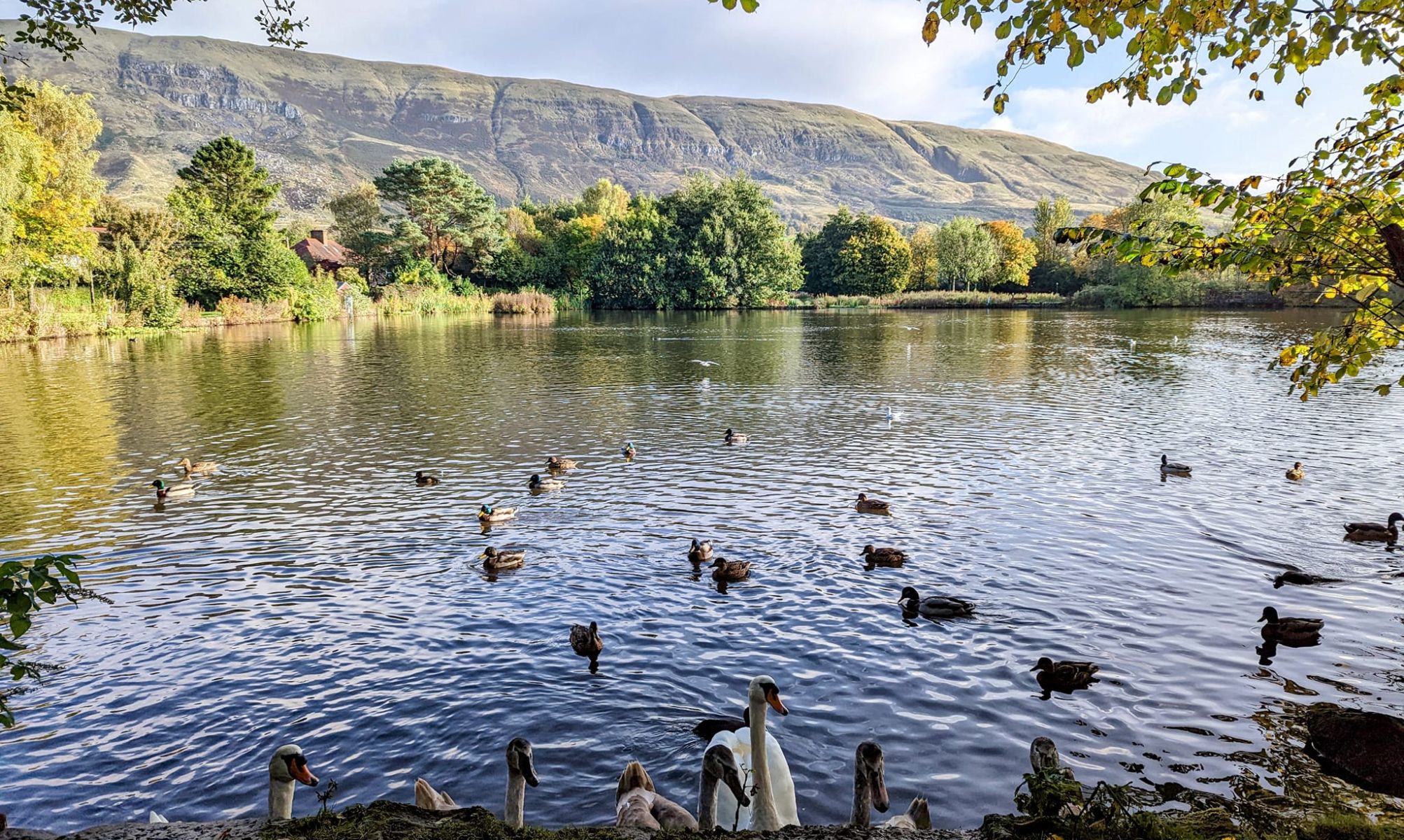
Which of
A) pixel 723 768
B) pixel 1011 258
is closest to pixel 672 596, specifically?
pixel 723 768

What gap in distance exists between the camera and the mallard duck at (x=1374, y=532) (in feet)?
46.0

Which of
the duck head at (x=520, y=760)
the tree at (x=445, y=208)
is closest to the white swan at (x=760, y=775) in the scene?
the duck head at (x=520, y=760)

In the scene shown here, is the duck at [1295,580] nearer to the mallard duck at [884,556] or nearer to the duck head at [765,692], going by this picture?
the mallard duck at [884,556]

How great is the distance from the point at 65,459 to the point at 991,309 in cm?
10205

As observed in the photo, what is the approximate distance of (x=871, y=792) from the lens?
6480 millimetres

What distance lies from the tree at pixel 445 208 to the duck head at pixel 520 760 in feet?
356

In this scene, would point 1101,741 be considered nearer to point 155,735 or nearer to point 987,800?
point 987,800

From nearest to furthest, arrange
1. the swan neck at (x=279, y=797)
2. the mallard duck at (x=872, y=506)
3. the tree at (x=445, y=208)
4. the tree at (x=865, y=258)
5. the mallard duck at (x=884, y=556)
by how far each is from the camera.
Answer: the swan neck at (x=279, y=797)
the mallard duck at (x=884, y=556)
the mallard duck at (x=872, y=506)
the tree at (x=445, y=208)
the tree at (x=865, y=258)

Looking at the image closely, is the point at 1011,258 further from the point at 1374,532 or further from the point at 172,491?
the point at 172,491

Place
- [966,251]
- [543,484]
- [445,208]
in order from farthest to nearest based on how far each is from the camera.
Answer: [966,251] → [445,208] → [543,484]

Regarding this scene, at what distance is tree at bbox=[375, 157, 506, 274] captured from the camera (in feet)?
348

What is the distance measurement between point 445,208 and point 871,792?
114 m

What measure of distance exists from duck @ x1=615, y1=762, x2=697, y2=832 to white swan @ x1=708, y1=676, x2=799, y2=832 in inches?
14.6

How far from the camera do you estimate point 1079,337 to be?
2319 inches
